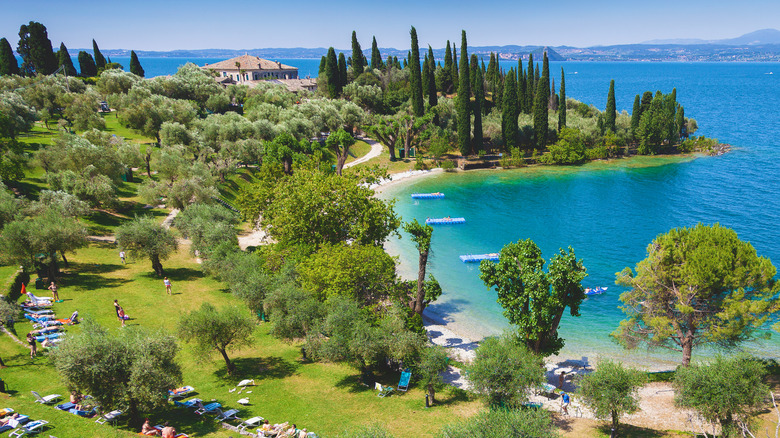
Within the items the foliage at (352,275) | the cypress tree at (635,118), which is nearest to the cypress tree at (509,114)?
the cypress tree at (635,118)

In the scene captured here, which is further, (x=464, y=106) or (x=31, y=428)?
(x=464, y=106)

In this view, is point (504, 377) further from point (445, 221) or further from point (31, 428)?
point (445, 221)

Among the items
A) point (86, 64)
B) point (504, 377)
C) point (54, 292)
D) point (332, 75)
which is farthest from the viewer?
point (86, 64)

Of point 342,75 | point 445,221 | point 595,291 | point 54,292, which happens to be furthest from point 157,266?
point 342,75

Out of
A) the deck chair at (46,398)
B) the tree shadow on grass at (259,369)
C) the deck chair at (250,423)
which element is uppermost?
the deck chair at (46,398)

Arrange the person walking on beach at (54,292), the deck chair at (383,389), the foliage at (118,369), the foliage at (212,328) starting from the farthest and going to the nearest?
1. the person walking on beach at (54,292)
2. the deck chair at (383,389)
3. the foliage at (212,328)
4. the foliage at (118,369)

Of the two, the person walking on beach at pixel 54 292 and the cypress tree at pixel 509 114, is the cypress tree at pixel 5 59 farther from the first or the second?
the cypress tree at pixel 509 114

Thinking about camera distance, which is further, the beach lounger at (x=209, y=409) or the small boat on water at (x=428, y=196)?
the small boat on water at (x=428, y=196)

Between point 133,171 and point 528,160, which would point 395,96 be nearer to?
point 528,160
